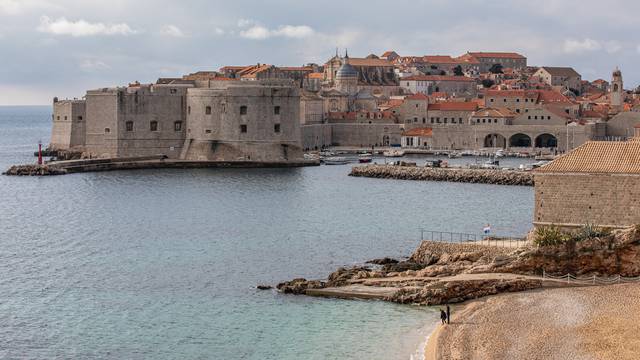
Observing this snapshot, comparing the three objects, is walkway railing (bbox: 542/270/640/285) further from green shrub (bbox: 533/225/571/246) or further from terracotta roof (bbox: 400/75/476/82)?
terracotta roof (bbox: 400/75/476/82)

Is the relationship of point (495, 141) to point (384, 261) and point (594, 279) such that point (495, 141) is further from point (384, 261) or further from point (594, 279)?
point (594, 279)

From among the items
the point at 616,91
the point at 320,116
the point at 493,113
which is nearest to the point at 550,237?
the point at 493,113

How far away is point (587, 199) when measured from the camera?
24688mm

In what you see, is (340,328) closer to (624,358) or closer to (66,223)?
(624,358)

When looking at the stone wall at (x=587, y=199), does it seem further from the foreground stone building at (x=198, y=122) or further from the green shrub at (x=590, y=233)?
the foreground stone building at (x=198, y=122)

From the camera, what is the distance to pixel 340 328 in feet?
71.1

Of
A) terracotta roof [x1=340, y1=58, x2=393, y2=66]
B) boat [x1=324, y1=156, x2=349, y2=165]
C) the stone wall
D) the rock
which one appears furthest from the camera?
terracotta roof [x1=340, y1=58, x2=393, y2=66]

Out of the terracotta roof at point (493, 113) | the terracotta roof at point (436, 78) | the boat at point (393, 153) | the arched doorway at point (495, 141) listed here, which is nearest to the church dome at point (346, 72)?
the terracotta roof at point (436, 78)

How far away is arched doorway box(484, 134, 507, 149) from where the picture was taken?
74.5m

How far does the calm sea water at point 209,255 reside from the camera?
69.7 feet

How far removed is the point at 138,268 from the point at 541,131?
48.5m

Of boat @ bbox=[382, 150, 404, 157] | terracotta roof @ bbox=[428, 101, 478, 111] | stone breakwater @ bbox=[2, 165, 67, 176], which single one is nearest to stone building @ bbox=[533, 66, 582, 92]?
terracotta roof @ bbox=[428, 101, 478, 111]

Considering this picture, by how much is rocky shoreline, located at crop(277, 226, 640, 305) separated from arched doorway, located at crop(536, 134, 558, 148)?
49848 mm

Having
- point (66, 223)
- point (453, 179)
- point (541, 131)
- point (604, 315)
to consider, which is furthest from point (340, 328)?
point (541, 131)
